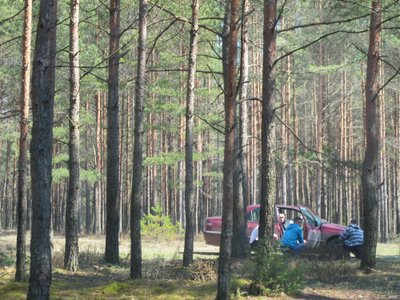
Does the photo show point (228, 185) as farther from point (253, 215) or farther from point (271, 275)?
point (253, 215)

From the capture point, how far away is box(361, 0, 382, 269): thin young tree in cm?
1342

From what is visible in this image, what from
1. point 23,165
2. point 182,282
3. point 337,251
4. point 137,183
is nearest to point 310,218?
point 337,251

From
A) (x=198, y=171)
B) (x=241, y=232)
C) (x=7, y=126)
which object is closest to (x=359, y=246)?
(x=241, y=232)

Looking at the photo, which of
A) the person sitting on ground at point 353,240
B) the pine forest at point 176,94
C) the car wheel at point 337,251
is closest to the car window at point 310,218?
the car wheel at point 337,251

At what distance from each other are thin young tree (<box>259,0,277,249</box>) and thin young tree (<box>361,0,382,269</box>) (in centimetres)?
407

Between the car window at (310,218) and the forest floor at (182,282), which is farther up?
the car window at (310,218)

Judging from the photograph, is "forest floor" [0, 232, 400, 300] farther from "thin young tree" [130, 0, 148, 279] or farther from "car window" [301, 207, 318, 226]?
"car window" [301, 207, 318, 226]

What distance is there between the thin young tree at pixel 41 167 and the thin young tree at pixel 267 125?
386 centimetres

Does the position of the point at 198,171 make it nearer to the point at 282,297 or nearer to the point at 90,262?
the point at 90,262

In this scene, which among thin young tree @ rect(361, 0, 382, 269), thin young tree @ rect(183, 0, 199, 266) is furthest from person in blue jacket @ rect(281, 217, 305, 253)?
thin young tree @ rect(183, 0, 199, 266)

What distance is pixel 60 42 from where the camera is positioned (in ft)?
91.8

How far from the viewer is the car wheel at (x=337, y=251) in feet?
51.5

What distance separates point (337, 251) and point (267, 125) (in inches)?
278

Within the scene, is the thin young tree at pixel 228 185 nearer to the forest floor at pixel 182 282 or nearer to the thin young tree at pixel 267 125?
the forest floor at pixel 182 282
